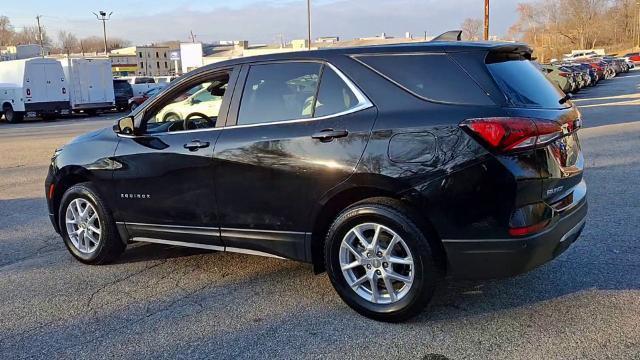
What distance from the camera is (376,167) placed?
12.2 ft

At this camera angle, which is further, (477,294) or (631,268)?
(631,268)

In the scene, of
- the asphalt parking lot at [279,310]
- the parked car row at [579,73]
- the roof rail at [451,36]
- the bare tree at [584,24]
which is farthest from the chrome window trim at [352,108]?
the bare tree at [584,24]

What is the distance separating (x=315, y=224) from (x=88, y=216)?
2.43m

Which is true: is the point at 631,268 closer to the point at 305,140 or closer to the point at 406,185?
the point at 406,185

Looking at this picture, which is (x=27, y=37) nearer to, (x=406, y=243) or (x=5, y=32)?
(x=5, y=32)

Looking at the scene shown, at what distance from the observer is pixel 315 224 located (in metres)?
4.08

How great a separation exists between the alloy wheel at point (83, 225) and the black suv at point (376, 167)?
0.59 meters

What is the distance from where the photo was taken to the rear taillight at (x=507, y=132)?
3.43 m

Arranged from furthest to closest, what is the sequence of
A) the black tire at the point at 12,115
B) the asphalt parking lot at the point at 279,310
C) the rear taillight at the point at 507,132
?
the black tire at the point at 12,115 → the asphalt parking lot at the point at 279,310 → the rear taillight at the point at 507,132

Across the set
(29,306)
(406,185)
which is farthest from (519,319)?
(29,306)

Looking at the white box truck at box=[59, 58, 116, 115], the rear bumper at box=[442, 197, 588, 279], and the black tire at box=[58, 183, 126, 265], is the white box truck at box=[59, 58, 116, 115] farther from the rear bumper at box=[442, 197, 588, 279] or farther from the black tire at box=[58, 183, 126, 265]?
the rear bumper at box=[442, 197, 588, 279]

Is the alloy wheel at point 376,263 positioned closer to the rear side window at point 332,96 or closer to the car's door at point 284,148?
the car's door at point 284,148

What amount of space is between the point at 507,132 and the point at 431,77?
2.10ft

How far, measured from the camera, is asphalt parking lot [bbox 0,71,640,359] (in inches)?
140
